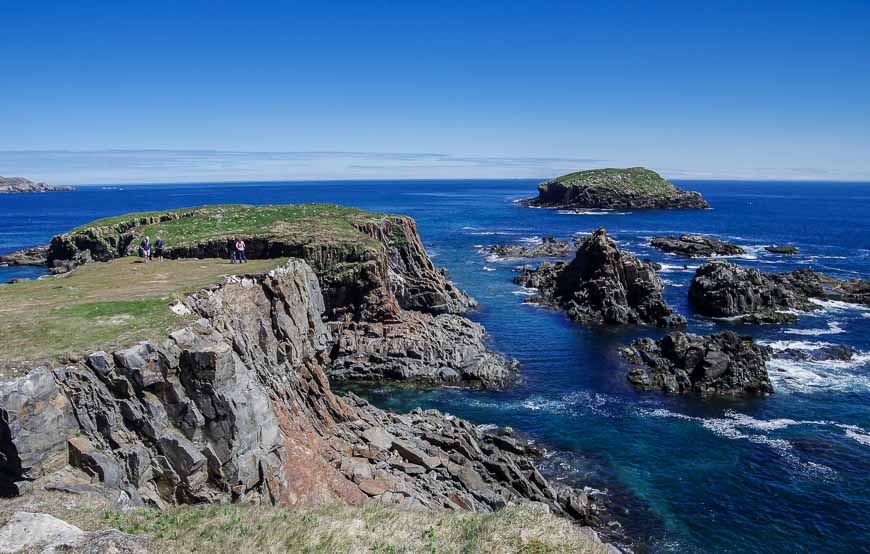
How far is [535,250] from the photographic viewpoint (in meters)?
111

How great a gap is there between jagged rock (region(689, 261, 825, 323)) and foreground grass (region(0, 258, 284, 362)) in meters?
54.7

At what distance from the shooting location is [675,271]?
307 feet

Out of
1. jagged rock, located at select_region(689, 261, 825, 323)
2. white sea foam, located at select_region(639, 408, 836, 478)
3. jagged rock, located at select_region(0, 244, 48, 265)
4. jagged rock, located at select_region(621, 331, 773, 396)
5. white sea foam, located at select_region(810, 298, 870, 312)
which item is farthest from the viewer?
jagged rock, located at select_region(0, 244, 48, 265)

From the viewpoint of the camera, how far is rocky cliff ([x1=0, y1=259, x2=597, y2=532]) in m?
17.1

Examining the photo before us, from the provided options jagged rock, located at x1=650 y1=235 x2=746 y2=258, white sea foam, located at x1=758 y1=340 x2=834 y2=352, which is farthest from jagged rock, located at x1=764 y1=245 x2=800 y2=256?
white sea foam, located at x1=758 y1=340 x2=834 y2=352

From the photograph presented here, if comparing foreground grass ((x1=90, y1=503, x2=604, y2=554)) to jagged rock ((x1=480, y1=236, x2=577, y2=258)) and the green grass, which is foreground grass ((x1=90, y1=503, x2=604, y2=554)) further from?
jagged rock ((x1=480, y1=236, x2=577, y2=258))

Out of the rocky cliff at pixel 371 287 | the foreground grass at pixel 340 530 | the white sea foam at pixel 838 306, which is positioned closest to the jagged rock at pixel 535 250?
the rocky cliff at pixel 371 287

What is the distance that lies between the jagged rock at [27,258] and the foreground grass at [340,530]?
305 ft

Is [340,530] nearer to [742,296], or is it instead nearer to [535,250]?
[742,296]

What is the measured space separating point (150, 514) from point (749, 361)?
46297mm

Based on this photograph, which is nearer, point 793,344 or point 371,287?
point 371,287

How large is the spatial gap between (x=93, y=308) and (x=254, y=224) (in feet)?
131

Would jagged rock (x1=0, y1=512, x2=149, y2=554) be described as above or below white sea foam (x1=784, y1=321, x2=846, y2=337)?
above

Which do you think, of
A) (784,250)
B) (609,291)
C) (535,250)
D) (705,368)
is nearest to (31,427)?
(705,368)
